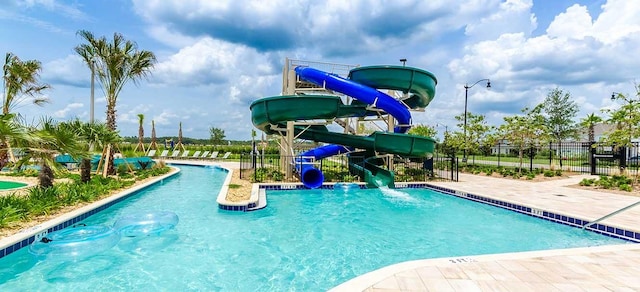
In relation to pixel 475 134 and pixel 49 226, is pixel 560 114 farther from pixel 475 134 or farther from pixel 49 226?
pixel 49 226

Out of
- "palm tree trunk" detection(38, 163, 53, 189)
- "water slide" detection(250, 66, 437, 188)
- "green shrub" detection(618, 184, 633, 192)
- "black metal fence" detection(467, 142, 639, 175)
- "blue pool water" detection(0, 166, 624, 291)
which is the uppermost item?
"water slide" detection(250, 66, 437, 188)

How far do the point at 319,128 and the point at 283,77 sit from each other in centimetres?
386

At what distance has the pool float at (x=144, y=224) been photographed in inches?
270

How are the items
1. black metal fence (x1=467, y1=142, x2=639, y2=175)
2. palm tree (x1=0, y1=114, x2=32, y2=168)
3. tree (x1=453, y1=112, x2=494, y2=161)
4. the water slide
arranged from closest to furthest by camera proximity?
palm tree (x1=0, y1=114, x2=32, y2=168), the water slide, black metal fence (x1=467, y1=142, x2=639, y2=175), tree (x1=453, y1=112, x2=494, y2=161)

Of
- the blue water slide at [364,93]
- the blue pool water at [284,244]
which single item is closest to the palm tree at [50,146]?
the blue pool water at [284,244]

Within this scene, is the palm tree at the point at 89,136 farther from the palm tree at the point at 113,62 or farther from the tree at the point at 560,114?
the tree at the point at 560,114

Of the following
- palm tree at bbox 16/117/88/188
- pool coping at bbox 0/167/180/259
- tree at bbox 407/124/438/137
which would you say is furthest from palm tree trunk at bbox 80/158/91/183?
tree at bbox 407/124/438/137

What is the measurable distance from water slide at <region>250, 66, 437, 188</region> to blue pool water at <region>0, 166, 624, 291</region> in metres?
3.46

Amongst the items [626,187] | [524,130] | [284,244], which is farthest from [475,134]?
[284,244]

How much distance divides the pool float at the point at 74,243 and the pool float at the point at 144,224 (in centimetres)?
51

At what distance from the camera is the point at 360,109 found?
15.0 meters

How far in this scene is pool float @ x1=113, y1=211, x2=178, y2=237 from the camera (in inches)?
270

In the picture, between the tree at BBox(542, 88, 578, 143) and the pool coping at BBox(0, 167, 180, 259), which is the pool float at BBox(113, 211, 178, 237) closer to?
the pool coping at BBox(0, 167, 180, 259)

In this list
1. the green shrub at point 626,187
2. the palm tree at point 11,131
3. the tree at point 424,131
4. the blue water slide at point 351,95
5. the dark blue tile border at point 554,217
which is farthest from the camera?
the tree at point 424,131
